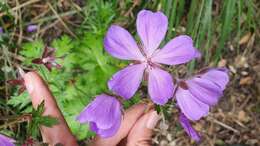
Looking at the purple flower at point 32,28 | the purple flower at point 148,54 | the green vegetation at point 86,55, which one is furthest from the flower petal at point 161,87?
the purple flower at point 32,28

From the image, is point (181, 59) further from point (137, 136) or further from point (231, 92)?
point (231, 92)

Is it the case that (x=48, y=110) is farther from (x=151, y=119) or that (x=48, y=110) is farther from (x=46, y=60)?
(x=151, y=119)

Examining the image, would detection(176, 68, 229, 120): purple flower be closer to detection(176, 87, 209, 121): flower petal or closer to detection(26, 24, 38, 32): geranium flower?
detection(176, 87, 209, 121): flower petal

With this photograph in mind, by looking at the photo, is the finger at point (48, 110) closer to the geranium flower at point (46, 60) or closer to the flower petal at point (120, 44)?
the geranium flower at point (46, 60)

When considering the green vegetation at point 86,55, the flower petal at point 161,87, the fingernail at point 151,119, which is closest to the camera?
the flower petal at point 161,87

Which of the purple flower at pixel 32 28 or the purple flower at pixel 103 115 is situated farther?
the purple flower at pixel 32 28

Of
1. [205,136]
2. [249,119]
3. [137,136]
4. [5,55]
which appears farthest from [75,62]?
[249,119]

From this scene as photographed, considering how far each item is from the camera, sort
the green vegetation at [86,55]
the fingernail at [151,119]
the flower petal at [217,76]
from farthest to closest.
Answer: the green vegetation at [86,55], the fingernail at [151,119], the flower petal at [217,76]
